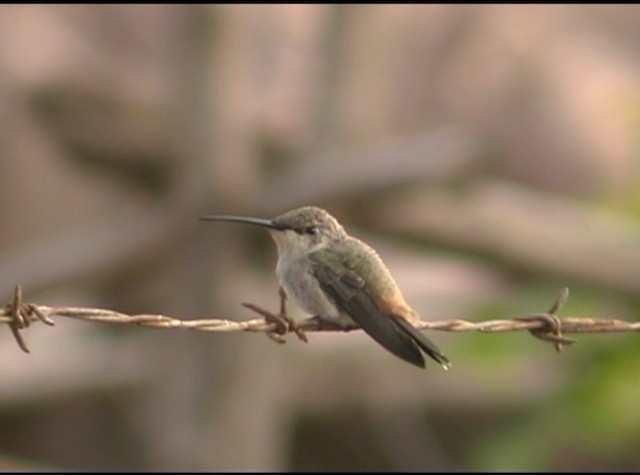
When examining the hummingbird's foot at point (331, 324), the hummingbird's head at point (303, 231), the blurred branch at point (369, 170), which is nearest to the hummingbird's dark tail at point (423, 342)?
the hummingbird's foot at point (331, 324)

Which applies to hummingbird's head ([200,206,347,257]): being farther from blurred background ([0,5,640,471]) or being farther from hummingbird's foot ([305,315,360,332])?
blurred background ([0,5,640,471])

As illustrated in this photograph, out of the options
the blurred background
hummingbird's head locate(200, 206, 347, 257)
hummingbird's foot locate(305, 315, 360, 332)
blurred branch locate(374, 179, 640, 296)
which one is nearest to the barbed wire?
hummingbird's foot locate(305, 315, 360, 332)

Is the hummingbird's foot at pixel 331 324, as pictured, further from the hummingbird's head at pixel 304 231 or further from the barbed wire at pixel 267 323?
the hummingbird's head at pixel 304 231

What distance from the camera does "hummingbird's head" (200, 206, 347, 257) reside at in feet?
14.0

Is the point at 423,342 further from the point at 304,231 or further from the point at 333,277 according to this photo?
the point at 304,231

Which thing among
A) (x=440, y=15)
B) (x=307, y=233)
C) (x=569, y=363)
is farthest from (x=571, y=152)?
(x=307, y=233)

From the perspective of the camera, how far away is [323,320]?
4156mm

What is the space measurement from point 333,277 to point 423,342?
0.55m

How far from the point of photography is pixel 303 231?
433 cm

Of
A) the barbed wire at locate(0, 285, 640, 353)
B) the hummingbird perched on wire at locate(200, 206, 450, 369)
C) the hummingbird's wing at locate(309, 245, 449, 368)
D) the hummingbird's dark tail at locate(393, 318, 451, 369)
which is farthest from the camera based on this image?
the hummingbird perched on wire at locate(200, 206, 450, 369)

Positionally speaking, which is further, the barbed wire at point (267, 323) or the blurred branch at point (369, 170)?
the blurred branch at point (369, 170)

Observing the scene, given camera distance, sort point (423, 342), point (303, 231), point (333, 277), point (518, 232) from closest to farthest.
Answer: point (423, 342)
point (333, 277)
point (303, 231)
point (518, 232)

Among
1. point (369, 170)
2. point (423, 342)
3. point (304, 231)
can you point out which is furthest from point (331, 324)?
point (369, 170)

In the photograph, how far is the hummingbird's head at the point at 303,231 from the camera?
428 centimetres
